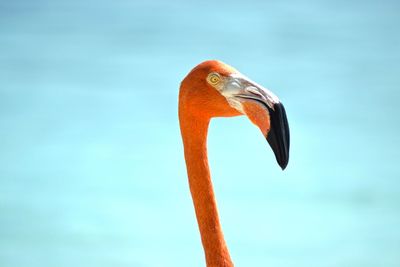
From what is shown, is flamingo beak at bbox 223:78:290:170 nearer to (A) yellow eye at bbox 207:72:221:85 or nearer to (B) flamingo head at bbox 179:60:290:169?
(B) flamingo head at bbox 179:60:290:169

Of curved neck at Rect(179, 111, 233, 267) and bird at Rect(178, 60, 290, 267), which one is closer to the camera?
bird at Rect(178, 60, 290, 267)

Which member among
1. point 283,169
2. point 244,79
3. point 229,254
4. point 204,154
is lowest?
point 229,254

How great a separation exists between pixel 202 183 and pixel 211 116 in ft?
1.68

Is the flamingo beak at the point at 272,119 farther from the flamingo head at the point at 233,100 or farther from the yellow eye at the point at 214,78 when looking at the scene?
the yellow eye at the point at 214,78

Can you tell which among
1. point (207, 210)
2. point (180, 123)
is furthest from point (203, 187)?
point (180, 123)

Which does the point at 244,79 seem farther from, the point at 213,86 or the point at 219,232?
the point at 219,232

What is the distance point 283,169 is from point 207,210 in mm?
747

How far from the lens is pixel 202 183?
213 inches

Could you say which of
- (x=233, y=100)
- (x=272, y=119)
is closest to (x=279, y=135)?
(x=272, y=119)

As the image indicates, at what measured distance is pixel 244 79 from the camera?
5.20 m

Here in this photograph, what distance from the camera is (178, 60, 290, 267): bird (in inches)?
196

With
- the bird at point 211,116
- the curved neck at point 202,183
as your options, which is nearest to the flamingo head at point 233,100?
the bird at point 211,116

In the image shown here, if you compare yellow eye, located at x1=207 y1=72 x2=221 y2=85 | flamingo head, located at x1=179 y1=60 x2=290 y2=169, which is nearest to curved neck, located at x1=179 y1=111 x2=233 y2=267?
flamingo head, located at x1=179 y1=60 x2=290 y2=169

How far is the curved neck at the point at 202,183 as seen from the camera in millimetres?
5293
